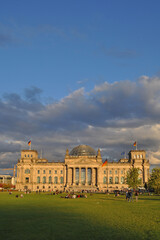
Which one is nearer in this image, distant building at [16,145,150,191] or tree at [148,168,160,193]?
tree at [148,168,160,193]

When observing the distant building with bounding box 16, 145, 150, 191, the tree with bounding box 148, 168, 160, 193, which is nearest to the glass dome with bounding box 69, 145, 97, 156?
the distant building with bounding box 16, 145, 150, 191

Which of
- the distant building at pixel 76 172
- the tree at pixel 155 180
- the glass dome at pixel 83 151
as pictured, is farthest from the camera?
the glass dome at pixel 83 151

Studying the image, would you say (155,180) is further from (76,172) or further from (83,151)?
(83,151)

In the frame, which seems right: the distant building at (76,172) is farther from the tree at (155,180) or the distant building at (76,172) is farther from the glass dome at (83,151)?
the tree at (155,180)

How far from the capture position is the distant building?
5600 inches

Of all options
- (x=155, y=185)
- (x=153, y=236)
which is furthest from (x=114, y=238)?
(x=155, y=185)

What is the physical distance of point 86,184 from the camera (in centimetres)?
13800

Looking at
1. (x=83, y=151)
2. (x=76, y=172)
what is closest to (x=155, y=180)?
(x=76, y=172)

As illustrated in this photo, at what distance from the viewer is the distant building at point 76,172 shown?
142m

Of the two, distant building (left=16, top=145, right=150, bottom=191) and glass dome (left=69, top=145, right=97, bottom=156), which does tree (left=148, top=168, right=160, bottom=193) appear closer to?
distant building (left=16, top=145, right=150, bottom=191)

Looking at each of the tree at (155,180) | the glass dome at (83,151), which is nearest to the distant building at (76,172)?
the glass dome at (83,151)

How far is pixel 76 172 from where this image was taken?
474 feet

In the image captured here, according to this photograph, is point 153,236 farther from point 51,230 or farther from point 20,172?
point 20,172

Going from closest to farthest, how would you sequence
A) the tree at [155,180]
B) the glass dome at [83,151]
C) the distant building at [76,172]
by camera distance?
the tree at [155,180], the distant building at [76,172], the glass dome at [83,151]
